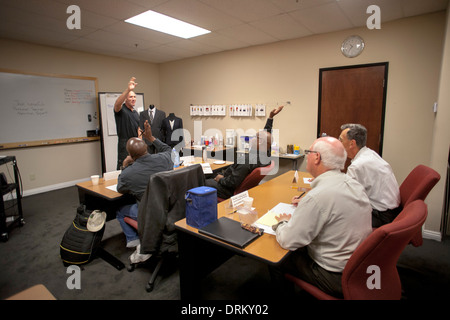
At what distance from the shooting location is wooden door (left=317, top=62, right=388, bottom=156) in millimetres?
3758

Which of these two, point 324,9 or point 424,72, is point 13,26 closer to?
point 324,9

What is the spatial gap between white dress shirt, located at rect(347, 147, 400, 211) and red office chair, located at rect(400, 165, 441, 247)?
0.31 ft

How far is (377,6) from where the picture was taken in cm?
307

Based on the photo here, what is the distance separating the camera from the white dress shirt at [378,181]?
2.03 meters

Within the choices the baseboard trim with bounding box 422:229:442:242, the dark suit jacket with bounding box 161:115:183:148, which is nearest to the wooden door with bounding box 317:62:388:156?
the baseboard trim with bounding box 422:229:442:242

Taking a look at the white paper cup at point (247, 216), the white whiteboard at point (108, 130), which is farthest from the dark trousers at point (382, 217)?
the white whiteboard at point (108, 130)

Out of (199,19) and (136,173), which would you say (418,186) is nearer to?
(136,173)

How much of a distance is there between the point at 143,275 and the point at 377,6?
3866 mm

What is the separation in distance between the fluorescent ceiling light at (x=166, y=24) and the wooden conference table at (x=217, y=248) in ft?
8.58

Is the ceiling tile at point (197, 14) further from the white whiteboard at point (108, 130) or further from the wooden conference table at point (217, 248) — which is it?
the white whiteboard at point (108, 130)

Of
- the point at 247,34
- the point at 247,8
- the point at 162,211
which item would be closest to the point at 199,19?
the point at 247,8

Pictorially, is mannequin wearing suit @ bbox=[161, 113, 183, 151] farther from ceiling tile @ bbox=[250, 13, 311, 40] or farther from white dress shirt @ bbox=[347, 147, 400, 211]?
white dress shirt @ bbox=[347, 147, 400, 211]

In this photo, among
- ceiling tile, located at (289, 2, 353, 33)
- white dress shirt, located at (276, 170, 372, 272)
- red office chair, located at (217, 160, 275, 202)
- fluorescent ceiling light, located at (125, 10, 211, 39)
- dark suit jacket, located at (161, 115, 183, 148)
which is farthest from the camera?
dark suit jacket, located at (161, 115, 183, 148)

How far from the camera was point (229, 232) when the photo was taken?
1.52 metres
